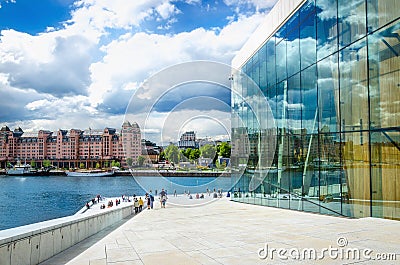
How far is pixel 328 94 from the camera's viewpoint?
60.1 ft

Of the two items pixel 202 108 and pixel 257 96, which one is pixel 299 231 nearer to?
pixel 202 108

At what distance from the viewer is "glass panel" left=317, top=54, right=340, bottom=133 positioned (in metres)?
17.7

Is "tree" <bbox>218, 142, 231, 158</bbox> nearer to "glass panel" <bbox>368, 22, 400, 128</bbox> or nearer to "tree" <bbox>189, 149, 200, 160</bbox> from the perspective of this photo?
"tree" <bbox>189, 149, 200, 160</bbox>

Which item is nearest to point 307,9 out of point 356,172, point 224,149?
point 356,172

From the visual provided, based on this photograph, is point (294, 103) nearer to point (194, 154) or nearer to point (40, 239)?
point (194, 154)

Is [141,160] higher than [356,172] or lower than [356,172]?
higher

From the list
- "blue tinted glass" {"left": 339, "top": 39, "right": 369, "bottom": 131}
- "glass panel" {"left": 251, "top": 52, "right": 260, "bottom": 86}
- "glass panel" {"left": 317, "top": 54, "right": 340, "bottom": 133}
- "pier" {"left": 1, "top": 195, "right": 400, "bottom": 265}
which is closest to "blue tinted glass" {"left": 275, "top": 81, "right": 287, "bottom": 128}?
"glass panel" {"left": 251, "top": 52, "right": 260, "bottom": 86}

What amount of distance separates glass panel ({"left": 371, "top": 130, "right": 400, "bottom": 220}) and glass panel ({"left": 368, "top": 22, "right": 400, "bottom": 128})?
1.80 feet

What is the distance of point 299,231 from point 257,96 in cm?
1836

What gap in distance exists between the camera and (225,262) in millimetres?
8055

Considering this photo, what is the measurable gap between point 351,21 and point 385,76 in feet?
10.6

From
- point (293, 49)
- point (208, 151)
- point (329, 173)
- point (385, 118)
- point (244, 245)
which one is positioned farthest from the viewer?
point (208, 151)

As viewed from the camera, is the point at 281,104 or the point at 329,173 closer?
the point at 329,173

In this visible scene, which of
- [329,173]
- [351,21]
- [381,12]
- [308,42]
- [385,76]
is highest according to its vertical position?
[308,42]
